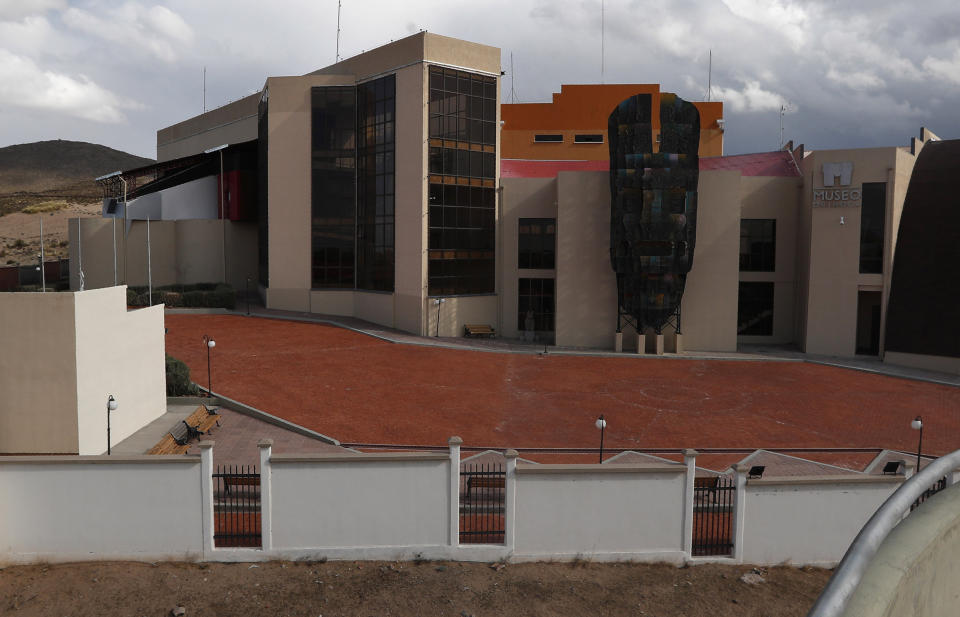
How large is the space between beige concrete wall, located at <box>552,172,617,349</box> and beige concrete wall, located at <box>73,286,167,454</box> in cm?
2164

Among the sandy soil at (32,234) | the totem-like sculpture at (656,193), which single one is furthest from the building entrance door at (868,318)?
the sandy soil at (32,234)

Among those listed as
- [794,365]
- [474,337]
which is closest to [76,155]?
[474,337]

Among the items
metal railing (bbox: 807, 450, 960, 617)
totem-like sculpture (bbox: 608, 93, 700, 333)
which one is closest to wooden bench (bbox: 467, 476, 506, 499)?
metal railing (bbox: 807, 450, 960, 617)

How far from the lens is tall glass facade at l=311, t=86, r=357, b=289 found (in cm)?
4359

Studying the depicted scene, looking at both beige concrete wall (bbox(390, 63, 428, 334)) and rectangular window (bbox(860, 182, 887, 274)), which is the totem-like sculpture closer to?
rectangular window (bbox(860, 182, 887, 274))

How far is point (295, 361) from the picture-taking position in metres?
32.0

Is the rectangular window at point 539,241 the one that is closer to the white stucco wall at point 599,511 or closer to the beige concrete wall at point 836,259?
the beige concrete wall at point 836,259

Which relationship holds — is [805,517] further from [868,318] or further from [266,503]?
[868,318]

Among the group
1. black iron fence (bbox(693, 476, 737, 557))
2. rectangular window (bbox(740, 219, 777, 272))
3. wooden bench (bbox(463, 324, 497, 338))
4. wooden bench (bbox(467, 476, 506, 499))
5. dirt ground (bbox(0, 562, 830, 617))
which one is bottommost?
dirt ground (bbox(0, 562, 830, 617))

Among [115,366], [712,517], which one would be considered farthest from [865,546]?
[115,366]

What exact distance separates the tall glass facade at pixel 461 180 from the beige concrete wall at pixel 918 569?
118ft

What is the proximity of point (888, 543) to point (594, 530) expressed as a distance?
38.3ft

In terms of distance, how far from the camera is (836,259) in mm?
36375

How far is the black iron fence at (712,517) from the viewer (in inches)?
593
